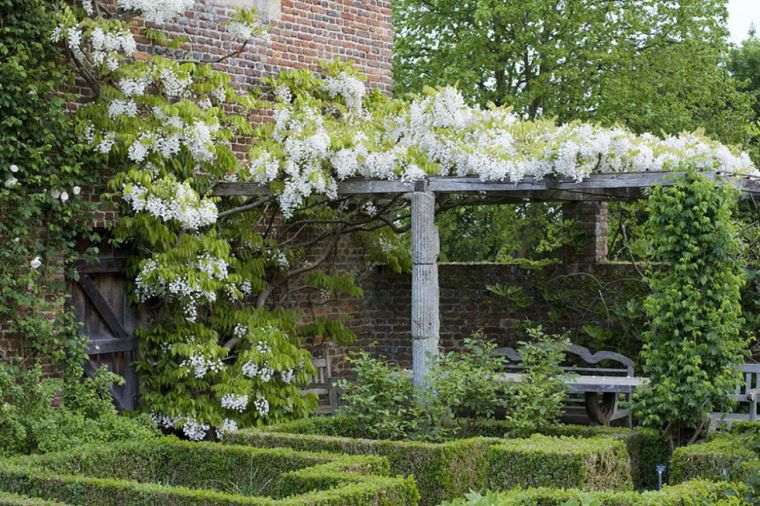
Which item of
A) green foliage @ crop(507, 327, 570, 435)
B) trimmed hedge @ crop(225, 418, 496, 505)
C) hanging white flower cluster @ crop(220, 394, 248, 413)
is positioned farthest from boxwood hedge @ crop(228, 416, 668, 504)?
hanging white flower cluster @ crop(220, 394, 248, 413)

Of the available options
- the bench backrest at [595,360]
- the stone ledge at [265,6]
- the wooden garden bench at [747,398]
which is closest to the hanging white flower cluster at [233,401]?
the bench backrest at [595,360]

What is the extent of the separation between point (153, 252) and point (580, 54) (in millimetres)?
10291

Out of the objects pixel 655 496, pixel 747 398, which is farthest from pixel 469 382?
pixel 655 496

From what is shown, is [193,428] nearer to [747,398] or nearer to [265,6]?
[265,6]

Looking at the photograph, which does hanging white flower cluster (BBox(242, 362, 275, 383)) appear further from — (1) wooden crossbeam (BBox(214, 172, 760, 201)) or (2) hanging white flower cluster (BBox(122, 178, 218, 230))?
(1) wooden crossbeam (BBox(214, 172, 760, 201))

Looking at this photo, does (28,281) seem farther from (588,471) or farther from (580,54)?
(580,54)

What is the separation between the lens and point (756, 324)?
42.8 feet

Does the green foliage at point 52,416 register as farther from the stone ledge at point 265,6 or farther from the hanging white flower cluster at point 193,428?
the stone ledge at point 265,6

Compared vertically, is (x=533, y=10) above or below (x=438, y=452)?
above

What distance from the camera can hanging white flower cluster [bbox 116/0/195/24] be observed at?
39.1ft

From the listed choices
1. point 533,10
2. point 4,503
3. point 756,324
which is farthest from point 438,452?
point 533,10

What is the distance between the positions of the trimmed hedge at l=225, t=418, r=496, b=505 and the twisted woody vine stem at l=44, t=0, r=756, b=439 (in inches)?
77.3

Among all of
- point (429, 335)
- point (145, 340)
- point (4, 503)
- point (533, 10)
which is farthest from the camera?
point (533, 10)

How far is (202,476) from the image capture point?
10.2 metres
